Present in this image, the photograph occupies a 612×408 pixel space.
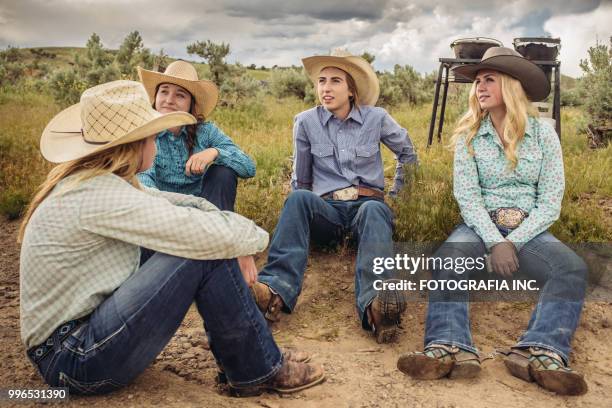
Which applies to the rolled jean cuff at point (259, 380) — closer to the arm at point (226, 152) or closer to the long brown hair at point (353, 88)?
the arm at point (226, 152)

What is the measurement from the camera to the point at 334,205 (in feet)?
14.8

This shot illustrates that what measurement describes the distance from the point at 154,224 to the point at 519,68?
110 inches

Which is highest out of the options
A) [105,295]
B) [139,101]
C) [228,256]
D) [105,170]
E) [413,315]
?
[139,101]

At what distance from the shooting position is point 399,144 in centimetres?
484

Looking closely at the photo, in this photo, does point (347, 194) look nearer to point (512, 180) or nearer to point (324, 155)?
point (324, 155)

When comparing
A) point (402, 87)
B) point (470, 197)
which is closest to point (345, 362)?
point (470, 197)

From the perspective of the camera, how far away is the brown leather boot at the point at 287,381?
300 cm

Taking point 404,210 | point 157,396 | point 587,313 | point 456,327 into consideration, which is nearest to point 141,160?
point 157,396

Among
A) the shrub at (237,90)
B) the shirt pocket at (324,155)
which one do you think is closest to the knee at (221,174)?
the shirt pocket at (324,155)

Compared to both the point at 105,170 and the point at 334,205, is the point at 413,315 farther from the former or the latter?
the point at 105,170

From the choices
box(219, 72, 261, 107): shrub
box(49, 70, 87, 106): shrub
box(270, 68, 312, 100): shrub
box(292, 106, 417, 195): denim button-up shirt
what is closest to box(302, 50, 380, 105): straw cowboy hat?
box(292, 106, 417, 195): denim button-up shirt

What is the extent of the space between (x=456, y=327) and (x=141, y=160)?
2048 mm

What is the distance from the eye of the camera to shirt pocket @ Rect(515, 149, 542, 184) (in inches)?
156

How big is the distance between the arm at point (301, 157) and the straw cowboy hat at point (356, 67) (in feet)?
1.67
